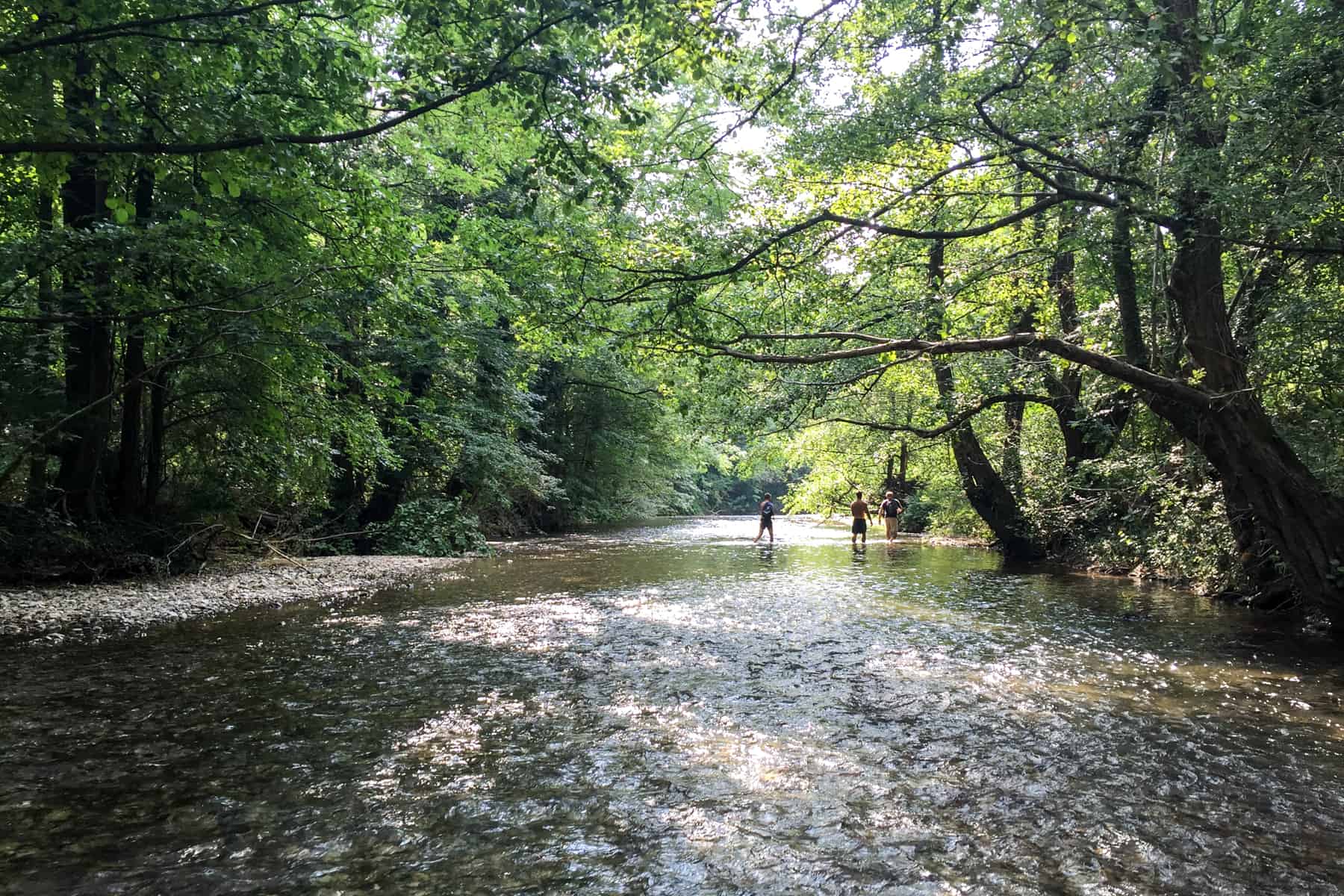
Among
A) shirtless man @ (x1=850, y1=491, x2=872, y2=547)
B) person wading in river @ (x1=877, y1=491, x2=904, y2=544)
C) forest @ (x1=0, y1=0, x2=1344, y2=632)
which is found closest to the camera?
forest @ (x1=0, y1=0, x2=1344, y2=632)

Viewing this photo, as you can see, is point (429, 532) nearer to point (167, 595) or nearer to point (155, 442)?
point (155, 442)

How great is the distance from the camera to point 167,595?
11586 millimetres

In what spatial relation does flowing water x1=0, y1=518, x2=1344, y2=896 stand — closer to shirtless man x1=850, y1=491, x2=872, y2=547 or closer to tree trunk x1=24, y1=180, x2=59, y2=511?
tree trunk x1=24, y1=180, x2=59, y2=511

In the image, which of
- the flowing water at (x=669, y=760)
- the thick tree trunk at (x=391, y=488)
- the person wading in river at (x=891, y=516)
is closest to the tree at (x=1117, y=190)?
the flowing water at (x=669, y=760)

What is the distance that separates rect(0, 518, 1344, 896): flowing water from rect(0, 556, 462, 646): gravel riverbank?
1056mm

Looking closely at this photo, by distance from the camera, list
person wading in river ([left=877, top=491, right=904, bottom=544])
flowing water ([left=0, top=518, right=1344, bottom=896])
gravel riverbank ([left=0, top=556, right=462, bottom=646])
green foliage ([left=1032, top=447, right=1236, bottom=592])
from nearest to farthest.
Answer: flowing water ([left=0, top=518, right=1344, bottom=896]) → gravel riverbank ([left=0, top=556, right=462, bottom=646]) → green foliage ([left=1032, top=447, right=1236, bottom=592]) → person wading in river ([left=877, top=491, right=904, bottom=544])

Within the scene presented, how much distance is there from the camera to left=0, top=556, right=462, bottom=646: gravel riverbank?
9.36 m

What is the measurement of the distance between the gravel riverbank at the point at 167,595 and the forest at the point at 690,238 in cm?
97

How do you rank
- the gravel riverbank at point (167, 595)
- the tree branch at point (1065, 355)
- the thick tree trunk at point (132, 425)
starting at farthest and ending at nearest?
the thick tree trunk at point (132, 425) → the tree branch at point (1065, 355) → the gravel riverbank at point (167, 595)

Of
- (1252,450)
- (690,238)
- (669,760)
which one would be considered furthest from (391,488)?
(1252,450)

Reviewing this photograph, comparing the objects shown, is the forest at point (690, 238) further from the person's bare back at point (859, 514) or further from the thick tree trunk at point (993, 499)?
the person's bare back at point (859, 514)

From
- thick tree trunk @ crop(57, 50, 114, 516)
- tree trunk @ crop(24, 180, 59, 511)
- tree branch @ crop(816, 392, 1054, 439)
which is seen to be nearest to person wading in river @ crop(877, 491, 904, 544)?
tree branch @ crop(816, 392, 1054, 439)

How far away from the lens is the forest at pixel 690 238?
7.36m

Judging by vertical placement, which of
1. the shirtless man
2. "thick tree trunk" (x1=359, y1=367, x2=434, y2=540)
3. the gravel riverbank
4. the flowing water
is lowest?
the flowing water
